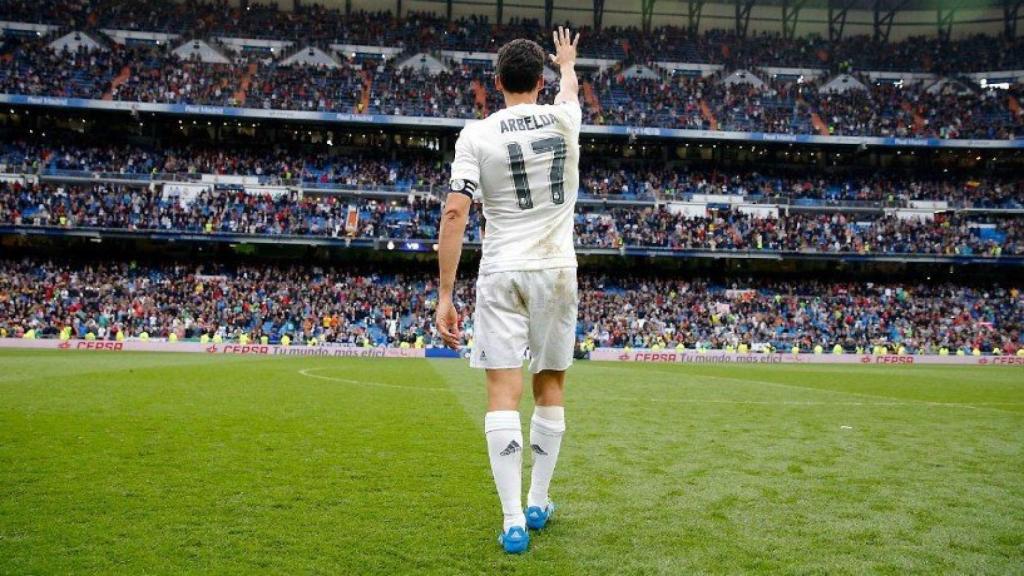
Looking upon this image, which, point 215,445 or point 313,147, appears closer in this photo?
point 215,445

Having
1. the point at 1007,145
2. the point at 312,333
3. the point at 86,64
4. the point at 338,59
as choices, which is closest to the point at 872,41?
the point at 1007,145

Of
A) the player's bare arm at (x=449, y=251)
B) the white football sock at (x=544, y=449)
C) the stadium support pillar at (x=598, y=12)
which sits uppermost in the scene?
the stadium support pillar at (x=598, y=12)

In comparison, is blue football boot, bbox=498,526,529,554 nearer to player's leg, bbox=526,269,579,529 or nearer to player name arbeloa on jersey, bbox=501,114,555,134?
player's leg, bbox=526,269,579,529

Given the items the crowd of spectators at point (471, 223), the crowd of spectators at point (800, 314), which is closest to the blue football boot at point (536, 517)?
the crowd of spectators at point (800, 314)

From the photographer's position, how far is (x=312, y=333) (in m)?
36.7

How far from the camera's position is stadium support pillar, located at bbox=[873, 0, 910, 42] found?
5834cm

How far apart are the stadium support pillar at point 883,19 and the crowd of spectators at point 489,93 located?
21.6 ft

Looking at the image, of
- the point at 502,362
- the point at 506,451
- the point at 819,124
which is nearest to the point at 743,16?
the point at 819,124

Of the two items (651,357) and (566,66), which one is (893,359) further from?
(566,66)

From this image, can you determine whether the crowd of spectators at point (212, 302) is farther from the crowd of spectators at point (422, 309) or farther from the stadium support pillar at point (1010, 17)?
the stadium support pillar at point (1010, 17)

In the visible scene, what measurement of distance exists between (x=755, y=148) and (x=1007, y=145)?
15569 mm

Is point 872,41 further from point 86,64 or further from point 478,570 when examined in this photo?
point 478,570

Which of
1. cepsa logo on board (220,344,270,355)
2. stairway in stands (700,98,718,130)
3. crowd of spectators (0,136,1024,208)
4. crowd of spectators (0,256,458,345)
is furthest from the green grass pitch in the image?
stairway in stands (700,98,718,130)

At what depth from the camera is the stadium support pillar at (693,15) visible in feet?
192
